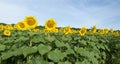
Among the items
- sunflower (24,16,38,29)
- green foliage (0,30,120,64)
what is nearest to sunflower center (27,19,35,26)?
sunflower (24,16,38,29)

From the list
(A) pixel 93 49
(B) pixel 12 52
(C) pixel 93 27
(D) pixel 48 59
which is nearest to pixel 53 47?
(D) pixel 48 59

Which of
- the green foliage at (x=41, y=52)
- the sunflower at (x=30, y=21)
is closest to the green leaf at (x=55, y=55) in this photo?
the green foliage at (x=41, y=52)

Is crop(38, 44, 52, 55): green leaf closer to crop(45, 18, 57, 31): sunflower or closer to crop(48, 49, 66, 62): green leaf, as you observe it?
crop(48, 49, 66, 62): green leaf

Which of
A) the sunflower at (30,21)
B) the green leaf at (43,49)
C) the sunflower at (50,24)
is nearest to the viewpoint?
the green leaf at (43,49)

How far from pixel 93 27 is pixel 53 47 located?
6.40m

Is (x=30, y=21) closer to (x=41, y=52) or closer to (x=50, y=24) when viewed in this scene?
(x=50, y=24)

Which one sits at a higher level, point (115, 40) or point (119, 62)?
point (115, 40)

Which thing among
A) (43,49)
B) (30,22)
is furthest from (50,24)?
(43,49)

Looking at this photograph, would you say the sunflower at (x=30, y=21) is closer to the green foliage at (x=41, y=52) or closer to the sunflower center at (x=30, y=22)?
the sunflower center at (x=30, y=22)

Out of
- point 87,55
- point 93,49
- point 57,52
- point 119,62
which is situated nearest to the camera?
point 57,52

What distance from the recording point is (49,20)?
6.50m

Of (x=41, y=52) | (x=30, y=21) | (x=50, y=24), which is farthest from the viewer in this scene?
(x=50, y=24)

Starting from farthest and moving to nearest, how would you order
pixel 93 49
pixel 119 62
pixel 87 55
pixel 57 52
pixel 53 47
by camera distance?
pixel 119 62, pixel 93 49, pixel 87 55, pixel 53 47, pixel 57 52

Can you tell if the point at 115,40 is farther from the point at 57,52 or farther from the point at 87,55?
the point at 57,52
